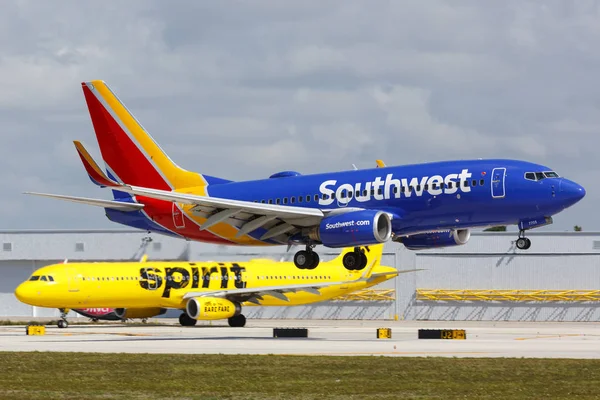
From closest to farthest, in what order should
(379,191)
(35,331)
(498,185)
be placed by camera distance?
(498,185)
(379,191)
(35,331)

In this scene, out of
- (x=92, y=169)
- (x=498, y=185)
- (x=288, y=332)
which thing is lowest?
(x=288, y=332)

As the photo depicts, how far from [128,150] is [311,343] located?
16348 millimetres

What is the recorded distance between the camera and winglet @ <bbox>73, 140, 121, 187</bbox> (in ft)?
211

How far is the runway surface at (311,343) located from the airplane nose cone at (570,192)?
22.4 feet

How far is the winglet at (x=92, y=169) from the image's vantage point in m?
64.4

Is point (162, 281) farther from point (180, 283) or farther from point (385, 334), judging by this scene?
point (385, 334)

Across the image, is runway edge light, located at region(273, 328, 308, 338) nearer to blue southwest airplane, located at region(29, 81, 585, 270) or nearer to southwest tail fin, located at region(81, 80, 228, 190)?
blue southwest airplane, located at region(29, 81, 585, 270)

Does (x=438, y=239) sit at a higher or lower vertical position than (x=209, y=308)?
higher

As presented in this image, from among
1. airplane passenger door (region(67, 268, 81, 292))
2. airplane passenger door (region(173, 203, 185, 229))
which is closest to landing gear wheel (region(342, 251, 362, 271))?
airplane passenger door (region(173, 203, 185, 229))

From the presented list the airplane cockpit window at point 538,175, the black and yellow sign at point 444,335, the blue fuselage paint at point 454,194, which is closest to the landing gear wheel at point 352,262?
the blue fuselage paint at point 454,194

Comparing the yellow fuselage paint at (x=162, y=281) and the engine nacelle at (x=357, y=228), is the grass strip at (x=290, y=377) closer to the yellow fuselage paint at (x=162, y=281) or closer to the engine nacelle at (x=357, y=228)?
the engine nacelle at (x=357, y=228)

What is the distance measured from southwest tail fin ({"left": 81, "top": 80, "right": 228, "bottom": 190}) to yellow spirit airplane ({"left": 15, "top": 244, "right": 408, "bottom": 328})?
1434cm

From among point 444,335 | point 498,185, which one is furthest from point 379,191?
point 444,335

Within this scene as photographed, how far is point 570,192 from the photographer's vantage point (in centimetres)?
5069
